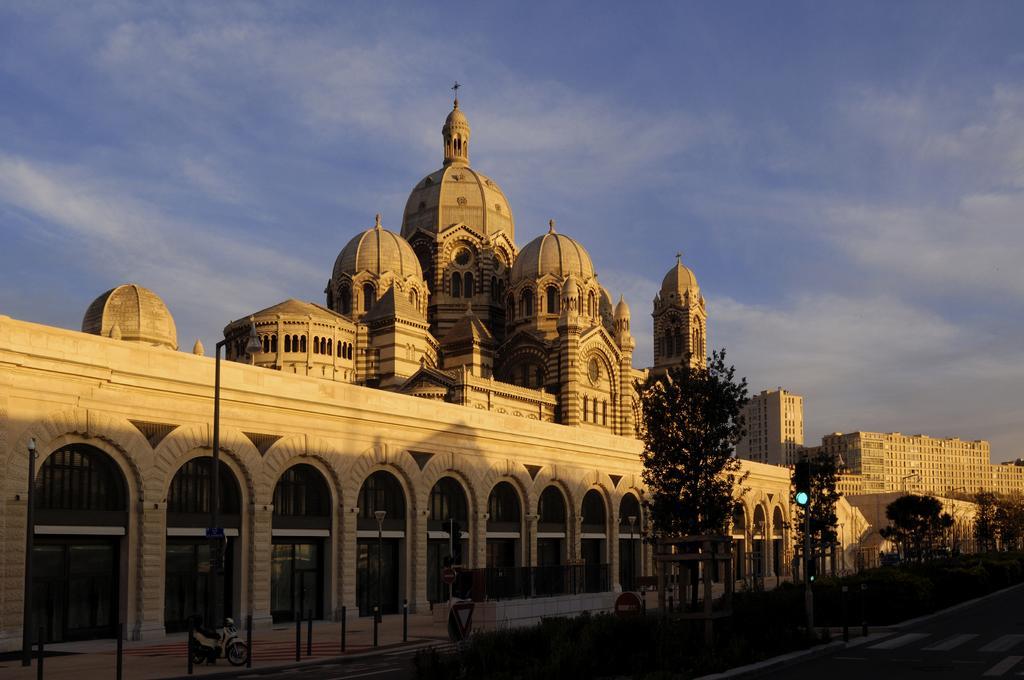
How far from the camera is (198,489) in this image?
118ft

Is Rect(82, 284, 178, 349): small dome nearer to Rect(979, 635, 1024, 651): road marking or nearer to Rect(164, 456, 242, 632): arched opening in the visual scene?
Rect(164, 456, 242, 632): arched opening

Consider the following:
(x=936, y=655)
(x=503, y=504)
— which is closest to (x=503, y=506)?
(x=503, y=504)

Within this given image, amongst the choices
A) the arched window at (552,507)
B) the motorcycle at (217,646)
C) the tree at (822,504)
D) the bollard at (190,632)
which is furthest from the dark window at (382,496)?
the tree at (822,504)

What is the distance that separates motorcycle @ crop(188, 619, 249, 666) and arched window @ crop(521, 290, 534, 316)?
7097cm

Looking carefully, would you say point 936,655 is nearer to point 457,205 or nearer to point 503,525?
point 503,525

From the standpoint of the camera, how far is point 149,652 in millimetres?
28984

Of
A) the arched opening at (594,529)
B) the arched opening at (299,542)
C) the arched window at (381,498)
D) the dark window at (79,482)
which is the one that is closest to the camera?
the dark window at (79,482)

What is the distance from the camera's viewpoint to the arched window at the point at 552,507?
2146 inches

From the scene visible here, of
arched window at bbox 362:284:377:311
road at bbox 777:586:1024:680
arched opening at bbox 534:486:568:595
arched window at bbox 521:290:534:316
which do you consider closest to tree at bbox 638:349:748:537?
road at bbox 777:586:1024:680

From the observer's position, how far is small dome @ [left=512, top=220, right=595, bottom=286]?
9631 cm

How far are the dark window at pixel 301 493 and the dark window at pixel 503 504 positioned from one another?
36.7 ft

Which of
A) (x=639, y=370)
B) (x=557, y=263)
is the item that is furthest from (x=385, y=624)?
(x=639, y=370)

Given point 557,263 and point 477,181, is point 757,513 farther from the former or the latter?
point 477,181

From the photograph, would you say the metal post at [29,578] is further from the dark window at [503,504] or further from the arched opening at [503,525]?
the dark window at [503,504]
